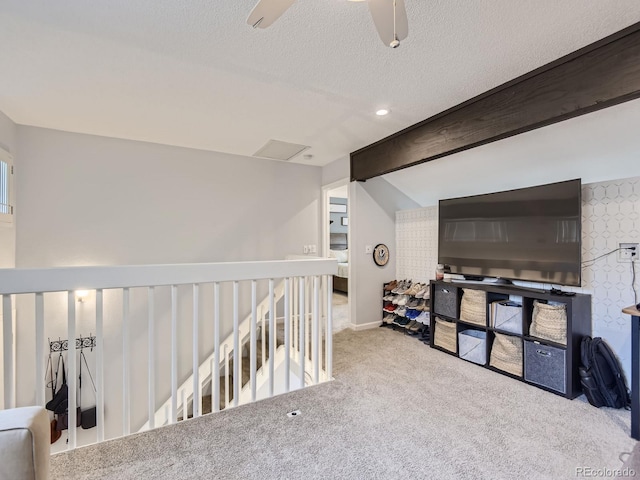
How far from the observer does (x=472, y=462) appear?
1679 millimetres

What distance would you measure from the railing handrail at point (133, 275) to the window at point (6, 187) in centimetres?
178

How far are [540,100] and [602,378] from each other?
2.05m

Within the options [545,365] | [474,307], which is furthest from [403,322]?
[545,365]

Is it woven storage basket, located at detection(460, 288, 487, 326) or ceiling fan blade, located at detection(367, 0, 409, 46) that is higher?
ceiling fan blade, located at detection(367, 0, 409, 46)

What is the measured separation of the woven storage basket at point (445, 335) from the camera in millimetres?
3248

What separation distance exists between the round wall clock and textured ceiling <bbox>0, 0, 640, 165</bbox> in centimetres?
174

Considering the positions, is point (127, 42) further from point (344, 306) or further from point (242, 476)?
point (344, 306)

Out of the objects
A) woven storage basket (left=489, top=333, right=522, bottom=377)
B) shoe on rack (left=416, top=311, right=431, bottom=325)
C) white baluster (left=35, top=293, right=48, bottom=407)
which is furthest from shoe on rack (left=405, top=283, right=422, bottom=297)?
white baluster (left=35, top=293, right=48, bottom=407)

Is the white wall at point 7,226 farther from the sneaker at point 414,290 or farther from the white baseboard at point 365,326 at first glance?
the sneaker at point 414,290

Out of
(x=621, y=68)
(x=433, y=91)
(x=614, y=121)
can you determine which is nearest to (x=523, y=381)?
(x=614, y=121)

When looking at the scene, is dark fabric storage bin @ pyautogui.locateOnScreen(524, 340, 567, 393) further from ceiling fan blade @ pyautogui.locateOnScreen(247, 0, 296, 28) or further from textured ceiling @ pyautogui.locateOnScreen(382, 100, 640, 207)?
ceiling fan blade @ pyautogui.locateOnScreen(247, 0, 296, 28)

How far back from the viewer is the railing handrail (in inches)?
63.1

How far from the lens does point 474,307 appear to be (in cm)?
308

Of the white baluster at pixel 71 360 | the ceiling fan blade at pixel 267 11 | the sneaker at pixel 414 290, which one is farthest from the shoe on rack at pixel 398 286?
the ceiling fan blade at pixel 267 11
